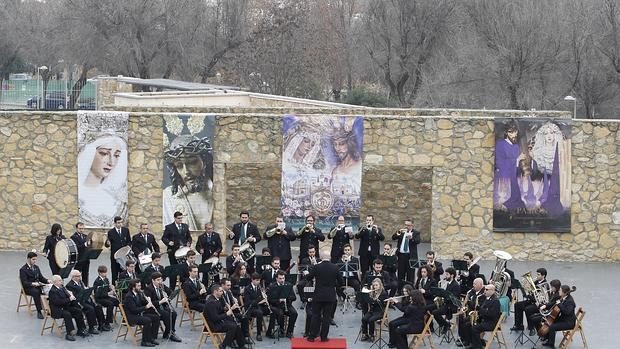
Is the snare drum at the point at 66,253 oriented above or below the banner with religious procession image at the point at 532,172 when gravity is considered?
below

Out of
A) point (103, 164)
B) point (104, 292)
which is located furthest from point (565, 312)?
point (103, 164)

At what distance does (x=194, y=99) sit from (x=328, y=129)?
8106 millimetres

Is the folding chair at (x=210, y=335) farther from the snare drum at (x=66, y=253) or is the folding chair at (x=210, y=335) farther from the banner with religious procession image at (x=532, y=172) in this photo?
the banner with religious procession image at (x=532, y=172)

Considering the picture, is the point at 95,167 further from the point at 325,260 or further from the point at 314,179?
the point at 325,260

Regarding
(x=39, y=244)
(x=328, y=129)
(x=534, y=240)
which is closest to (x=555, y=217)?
(x=534, y=240)

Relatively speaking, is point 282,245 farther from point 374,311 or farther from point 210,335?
point 210,335

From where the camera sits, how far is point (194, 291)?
18516mm

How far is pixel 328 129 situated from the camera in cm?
2373

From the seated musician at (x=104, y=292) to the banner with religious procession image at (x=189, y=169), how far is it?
535 centimetres

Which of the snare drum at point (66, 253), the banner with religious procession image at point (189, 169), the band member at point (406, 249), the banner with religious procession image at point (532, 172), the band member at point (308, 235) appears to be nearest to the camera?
the snare drum at point (66, 253)

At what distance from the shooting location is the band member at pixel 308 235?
2161 cm

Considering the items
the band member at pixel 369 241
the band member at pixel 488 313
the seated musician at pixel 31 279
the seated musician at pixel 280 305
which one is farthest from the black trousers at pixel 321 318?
the seated musician at pixel 31 279

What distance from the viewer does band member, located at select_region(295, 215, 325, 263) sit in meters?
21.6

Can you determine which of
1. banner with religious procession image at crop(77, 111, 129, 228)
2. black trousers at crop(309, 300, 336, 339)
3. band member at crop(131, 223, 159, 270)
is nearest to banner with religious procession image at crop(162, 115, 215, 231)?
banner with religious procession image at crop(77, 111, 129, 228)
